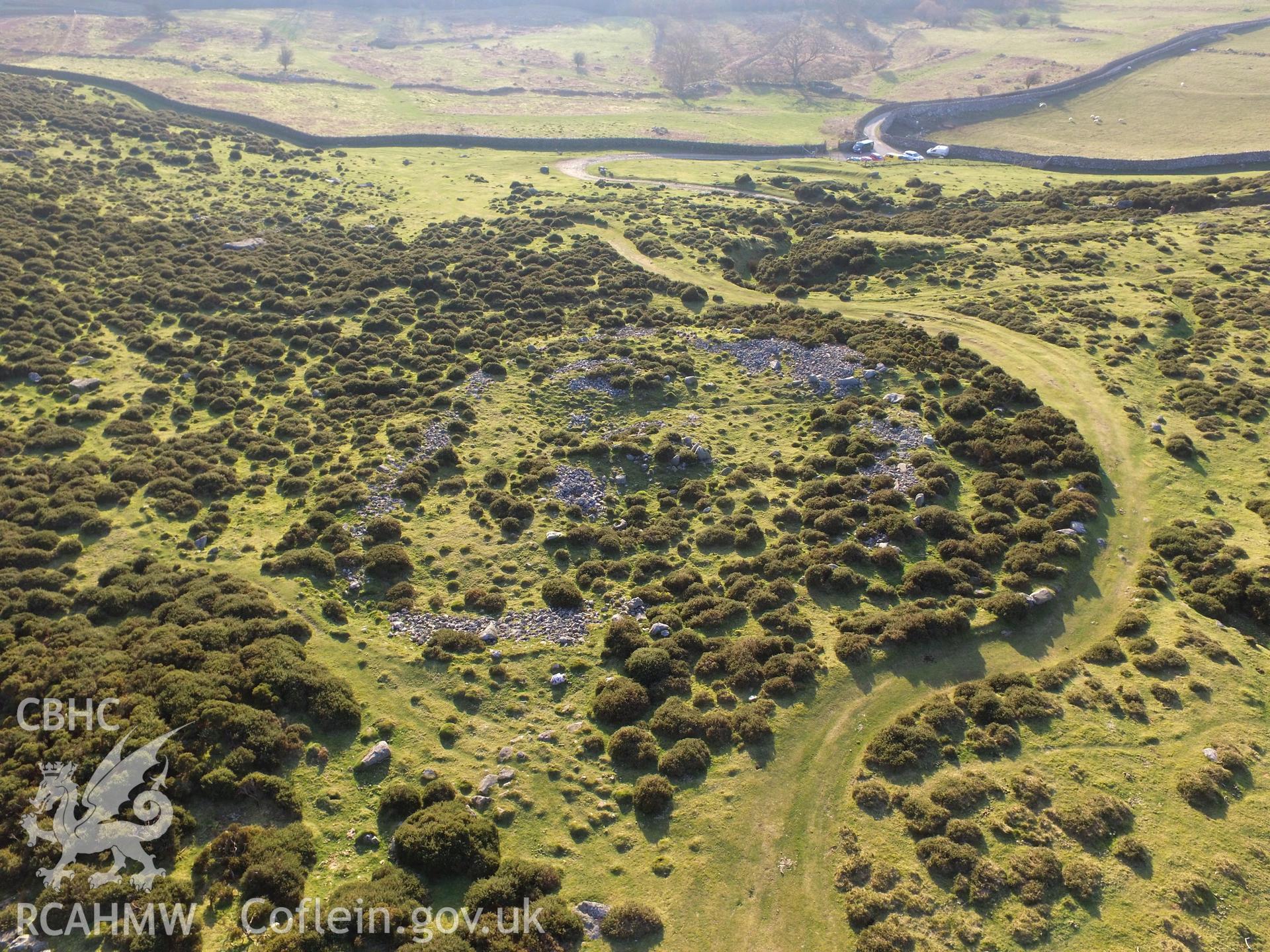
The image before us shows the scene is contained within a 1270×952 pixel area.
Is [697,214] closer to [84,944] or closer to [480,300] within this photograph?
[480,300]

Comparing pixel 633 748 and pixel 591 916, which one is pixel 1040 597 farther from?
pixel 591 916

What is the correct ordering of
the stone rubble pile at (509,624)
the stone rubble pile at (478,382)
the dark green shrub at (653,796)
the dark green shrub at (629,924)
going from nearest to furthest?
the dark green shrub at (629,924)
the dark green shrub at (653,796)
the stone rubble pile at (509,624)
the stone rubble pile at (478,382)

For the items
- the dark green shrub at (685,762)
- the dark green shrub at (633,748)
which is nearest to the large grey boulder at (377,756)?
the dark green shrub at (633,748)

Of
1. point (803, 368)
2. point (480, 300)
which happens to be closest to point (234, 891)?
point (803, 368)

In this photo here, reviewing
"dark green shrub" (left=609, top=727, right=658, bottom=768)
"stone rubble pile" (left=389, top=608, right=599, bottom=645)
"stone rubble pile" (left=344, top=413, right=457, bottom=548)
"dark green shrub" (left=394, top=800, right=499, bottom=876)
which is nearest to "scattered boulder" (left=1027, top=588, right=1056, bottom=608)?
"dark green shrub" (left=609, top=727, right=658, bottom=768)

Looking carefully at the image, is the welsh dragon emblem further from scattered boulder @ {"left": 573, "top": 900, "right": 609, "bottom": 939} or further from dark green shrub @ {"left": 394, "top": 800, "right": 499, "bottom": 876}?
scattered boulder @ {"left": 573, "top": 900, "right": 609, "bottom": 939}

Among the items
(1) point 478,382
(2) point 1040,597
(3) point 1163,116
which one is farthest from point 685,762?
(3) point 1163,116

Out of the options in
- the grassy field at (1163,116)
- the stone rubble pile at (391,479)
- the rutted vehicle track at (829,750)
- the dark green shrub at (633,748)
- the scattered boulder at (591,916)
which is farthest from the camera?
the grassy field at (1163,116)

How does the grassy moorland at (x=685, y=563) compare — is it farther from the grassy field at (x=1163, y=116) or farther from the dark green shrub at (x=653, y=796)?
the grassy field at (x=1163, y=116)
